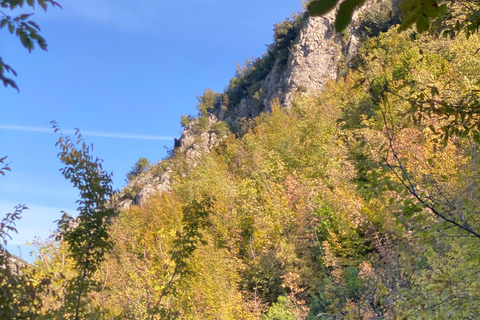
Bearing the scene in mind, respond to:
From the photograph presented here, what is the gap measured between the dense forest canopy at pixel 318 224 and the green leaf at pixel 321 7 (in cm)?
Result: 121

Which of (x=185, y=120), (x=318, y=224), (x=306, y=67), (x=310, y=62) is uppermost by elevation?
(x=185, y=120)

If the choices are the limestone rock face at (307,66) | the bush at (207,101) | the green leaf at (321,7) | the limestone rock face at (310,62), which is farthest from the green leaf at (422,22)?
the bush at (207,101)

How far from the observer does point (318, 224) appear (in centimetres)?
1948

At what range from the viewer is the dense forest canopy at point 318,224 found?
304cm

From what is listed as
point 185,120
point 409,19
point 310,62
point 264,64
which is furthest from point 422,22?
point 185,120

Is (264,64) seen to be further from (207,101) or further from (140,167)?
(140,167)

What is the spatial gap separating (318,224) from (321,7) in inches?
754

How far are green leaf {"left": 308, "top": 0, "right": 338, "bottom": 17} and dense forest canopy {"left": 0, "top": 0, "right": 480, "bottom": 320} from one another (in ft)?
3.96

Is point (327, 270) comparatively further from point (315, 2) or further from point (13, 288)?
point (315, 2)

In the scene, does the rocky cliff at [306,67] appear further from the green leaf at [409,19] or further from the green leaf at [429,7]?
the green leaf at [429,7]

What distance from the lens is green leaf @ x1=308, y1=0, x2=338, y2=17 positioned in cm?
100

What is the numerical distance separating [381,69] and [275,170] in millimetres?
10056

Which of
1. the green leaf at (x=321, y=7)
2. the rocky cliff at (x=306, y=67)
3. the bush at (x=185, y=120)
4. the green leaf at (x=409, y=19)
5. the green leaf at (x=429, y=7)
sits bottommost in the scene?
the green leaf at (x=321, y=7)

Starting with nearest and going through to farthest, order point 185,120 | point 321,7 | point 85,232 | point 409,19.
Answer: point 321,7
point 409,19
point 85,232
point 185,120
